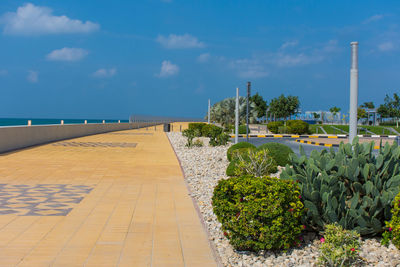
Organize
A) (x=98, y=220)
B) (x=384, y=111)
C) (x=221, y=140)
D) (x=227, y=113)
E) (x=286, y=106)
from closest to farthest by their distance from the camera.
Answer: (x=98, y=220)
(x=221, y=140)
(x=227, y=113)
(x=286, y=106)
(x=384, y=111)

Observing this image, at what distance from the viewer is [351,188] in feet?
17.5

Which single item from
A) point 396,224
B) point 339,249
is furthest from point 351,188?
point 339,249

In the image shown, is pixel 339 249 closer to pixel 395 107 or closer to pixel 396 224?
pixel 396 224

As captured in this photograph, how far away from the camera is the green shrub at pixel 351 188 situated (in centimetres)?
487

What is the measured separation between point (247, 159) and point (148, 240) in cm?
527

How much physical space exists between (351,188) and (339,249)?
1581 mm

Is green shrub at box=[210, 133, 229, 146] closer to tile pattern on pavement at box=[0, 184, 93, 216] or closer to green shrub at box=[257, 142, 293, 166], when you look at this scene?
green shrub at box=[257, 142, 293, 166]

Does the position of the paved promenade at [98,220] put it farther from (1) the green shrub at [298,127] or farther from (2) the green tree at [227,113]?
(2) the green tree at [227,113]

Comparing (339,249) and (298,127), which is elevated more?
(298,127)

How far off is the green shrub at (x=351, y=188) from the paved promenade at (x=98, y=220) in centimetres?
153

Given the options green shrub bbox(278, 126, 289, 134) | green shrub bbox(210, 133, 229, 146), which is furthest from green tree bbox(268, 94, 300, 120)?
green shrub bbox(210, 133, 229, 146)

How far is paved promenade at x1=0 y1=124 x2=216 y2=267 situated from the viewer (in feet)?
14.4

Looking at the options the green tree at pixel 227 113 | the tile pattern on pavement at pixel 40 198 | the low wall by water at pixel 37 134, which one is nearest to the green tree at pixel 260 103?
the green tree at pixel 227 113

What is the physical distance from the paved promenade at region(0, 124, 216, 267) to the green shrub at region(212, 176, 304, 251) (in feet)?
1.51
